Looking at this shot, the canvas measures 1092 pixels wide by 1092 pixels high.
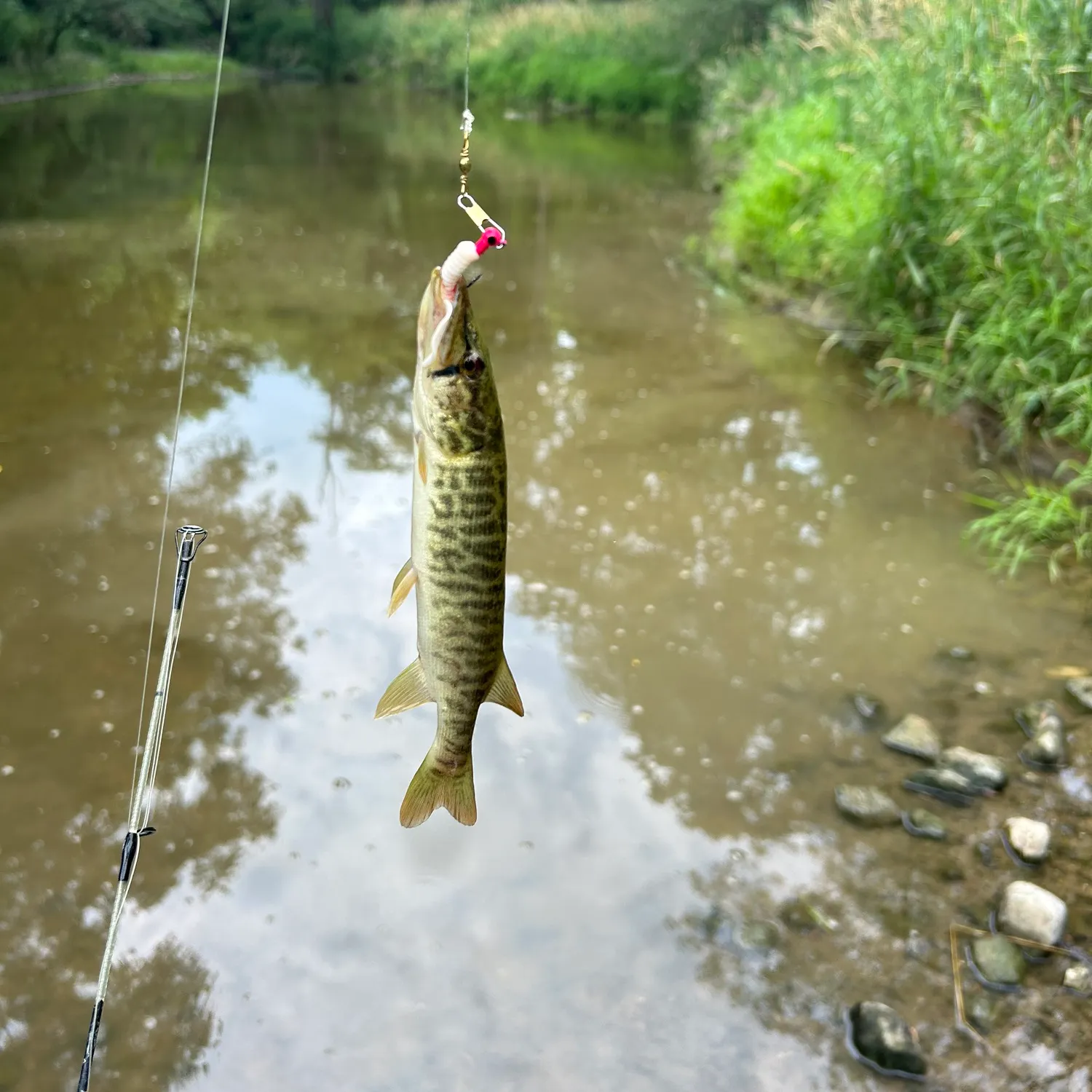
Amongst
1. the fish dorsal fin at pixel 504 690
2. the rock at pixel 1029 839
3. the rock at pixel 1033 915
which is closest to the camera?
the fish dorsal fin at pixel 504 690

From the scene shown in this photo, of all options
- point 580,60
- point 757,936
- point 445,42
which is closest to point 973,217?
point 757,936

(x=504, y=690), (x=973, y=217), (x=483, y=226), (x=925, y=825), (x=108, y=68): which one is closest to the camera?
(x=483, y=226)

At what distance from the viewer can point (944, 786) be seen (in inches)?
148

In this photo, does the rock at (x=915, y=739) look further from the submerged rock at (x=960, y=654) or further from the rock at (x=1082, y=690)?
the rock at (x=1082, y=690)

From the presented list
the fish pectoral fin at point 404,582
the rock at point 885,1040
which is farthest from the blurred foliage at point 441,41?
the fish pectoral fin at point 404,582

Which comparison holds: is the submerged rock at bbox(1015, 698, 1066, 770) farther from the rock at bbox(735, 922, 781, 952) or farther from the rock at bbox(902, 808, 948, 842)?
the rock at bbox(735, 922, 781, 952)

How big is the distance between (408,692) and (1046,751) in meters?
2.99

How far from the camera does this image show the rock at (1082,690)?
4.09 m

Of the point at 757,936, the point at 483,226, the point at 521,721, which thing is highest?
the point at 483,226

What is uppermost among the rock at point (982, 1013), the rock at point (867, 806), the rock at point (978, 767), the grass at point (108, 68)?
the rock at point (978, 767)

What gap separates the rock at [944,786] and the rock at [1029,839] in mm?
199

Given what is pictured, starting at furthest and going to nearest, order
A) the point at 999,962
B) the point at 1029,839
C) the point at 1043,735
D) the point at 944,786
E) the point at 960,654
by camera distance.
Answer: the point at 960,654
the point at 1043,735
the point at 944,786
the point at 1029,839
the point at 999,962

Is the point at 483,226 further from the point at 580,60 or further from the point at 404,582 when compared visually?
the point at 580,60

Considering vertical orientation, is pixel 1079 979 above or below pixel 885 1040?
above
